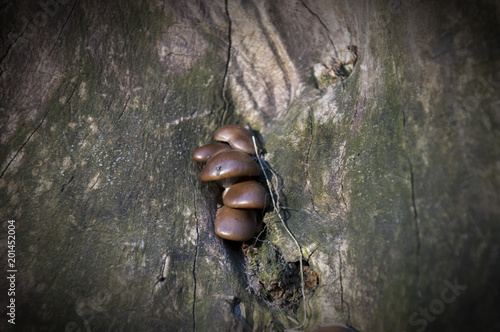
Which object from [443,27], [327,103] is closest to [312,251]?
[327,103]

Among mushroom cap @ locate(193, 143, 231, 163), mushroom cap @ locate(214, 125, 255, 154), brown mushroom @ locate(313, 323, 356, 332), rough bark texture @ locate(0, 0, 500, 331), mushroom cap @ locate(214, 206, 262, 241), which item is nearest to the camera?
rough bark texture @ locate(0, 0, 500, 331)

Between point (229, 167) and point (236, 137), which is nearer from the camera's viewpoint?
point (229, 167)

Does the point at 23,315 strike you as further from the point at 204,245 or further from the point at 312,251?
the point at 312,251

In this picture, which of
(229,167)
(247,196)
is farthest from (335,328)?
(229,167)

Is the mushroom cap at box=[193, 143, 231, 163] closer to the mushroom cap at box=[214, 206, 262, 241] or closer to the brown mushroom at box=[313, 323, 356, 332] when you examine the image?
the mushroom cap at box=[214, 206, 262, 241]

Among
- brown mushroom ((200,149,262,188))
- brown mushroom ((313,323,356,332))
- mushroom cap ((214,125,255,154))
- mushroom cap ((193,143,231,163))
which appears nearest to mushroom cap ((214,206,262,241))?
brown mushroom ((200,149,262,188))

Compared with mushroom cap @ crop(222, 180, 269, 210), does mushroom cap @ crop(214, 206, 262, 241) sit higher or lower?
lower

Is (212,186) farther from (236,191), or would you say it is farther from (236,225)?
(236,225)
